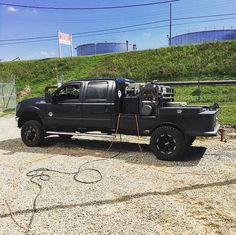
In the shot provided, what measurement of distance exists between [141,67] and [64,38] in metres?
19.9

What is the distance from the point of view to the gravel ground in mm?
4793

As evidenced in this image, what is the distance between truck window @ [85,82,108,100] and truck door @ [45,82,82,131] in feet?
1.06

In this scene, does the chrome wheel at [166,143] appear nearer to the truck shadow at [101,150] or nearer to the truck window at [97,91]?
the truck shadow at [101,150]

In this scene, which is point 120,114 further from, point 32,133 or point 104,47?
point 104,47

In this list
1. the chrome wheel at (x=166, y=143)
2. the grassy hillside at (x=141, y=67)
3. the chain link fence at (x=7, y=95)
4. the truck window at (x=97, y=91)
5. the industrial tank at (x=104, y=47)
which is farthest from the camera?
the industrial tank at (x=104, y=47)

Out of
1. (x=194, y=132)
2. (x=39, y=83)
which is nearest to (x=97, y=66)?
(x=39, y=83)

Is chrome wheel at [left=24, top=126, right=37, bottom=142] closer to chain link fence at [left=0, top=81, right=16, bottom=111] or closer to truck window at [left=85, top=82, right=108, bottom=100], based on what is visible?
truck window at [left=85, top=82, right=108, bottom=100]

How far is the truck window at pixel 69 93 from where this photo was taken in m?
9.85

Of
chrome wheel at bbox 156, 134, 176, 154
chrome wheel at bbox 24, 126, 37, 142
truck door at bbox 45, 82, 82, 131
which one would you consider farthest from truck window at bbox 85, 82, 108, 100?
chrome wheel at bbox 24, 126, 37, 142

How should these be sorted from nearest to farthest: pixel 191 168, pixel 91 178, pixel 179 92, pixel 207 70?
pixel 91 178 < pixel 191 168 < pixel 179 92 < pixel 207 70

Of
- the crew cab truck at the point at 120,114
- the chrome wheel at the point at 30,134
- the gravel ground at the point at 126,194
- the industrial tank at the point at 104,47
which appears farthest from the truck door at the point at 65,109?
the industrial tank at the point at 104,47

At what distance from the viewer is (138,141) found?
1043cm

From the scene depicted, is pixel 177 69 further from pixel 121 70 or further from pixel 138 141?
pixel 138 141

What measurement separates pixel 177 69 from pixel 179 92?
10.5 m
